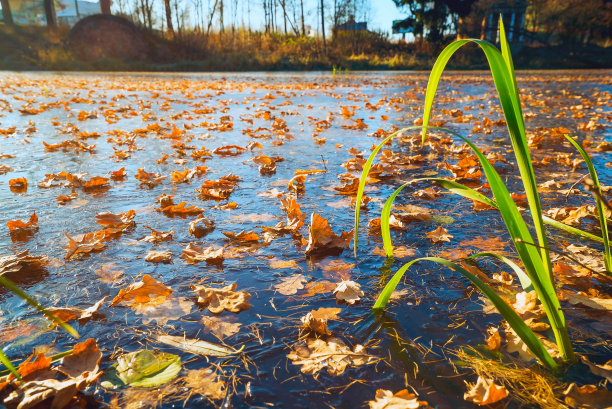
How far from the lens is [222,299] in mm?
1521

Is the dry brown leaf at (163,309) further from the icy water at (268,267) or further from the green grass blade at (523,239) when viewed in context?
the green grass blade at (523,239)

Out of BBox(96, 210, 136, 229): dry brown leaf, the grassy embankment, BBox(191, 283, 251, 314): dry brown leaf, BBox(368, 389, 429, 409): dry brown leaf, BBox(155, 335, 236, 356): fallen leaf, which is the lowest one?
BBox(368, 389, 429, 409): dry brown leaf

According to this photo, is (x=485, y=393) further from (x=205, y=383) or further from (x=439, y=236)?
(x=439, y=236)

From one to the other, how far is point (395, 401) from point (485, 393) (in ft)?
0.82

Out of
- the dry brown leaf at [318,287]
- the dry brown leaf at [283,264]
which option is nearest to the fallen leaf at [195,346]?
the dry brown leaf at [318,287]

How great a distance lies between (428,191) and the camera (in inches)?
107

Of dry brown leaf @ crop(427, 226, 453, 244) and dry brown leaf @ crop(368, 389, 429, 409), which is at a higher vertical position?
dry brown leaf @ crop(427, 226, 453, 244)

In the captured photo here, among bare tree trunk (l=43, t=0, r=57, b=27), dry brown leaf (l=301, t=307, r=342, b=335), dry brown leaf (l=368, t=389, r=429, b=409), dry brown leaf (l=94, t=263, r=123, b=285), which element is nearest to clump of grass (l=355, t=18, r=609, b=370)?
→ dry brown leaf (l=368, t=389, r=429, b=409)

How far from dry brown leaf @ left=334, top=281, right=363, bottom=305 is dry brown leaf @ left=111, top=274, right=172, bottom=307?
27.2 inches

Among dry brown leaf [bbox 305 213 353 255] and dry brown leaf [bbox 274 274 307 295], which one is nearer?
dry brown leaf [bbox 274 274 307 295]

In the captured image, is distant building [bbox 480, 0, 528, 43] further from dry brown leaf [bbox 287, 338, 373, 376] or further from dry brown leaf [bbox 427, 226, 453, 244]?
dry brown leaf [bbox 287, 338, 373, 376]

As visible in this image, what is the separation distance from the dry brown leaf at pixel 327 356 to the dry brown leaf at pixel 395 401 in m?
0.15

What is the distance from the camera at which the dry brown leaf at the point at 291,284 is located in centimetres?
160

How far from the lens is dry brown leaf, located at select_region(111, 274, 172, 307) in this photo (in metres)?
1.53
